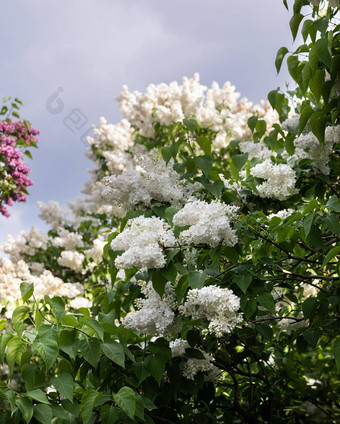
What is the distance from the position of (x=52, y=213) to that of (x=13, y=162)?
50.0 inches

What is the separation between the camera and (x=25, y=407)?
128 centimetres

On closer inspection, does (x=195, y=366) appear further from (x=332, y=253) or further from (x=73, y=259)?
(x=73, y=259)

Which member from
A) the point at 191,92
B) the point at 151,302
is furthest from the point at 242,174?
the point at 191,92

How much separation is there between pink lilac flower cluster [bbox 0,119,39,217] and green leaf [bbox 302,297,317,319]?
155 inches

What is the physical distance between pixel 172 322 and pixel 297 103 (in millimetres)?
1731

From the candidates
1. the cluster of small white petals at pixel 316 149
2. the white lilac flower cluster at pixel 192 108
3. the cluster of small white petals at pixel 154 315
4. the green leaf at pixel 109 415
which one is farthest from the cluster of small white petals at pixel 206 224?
the white lilac flower cluster at pixel 192 108

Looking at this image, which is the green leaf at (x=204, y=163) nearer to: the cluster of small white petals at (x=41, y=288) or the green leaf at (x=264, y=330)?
the green leaf at (x=264, y=330)

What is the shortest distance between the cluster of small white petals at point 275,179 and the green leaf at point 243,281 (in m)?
0.72

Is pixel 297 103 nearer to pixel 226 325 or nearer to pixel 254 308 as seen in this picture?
pixel 254 308

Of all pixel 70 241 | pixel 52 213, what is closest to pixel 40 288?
pixel 70 241

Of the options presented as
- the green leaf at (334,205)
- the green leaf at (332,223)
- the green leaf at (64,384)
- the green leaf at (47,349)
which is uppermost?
the green leaf at (334,205)

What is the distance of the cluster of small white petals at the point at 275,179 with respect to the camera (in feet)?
7.03

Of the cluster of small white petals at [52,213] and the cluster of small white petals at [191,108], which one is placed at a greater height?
the cluster of small white petals at [191,108]

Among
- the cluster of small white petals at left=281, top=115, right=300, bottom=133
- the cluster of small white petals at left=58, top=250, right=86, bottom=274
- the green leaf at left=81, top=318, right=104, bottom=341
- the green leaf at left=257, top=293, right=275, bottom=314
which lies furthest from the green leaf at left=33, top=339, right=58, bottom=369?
the cluster of small white petals at left=58, top=250, right=86, bottom=274
